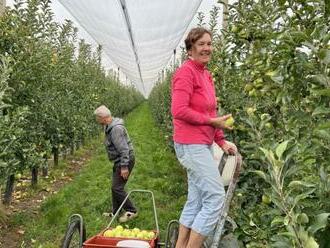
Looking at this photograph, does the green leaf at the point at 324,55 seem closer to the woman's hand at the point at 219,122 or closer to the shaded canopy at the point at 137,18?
the woman's hand at the point at 219,122

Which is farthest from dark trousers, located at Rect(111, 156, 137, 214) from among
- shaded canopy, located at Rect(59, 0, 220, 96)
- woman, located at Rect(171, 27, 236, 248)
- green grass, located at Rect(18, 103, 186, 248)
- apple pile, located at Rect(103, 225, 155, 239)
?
shaded canopy, located at Rect(59, 0, 220, 96)

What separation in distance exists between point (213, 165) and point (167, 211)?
139 inches

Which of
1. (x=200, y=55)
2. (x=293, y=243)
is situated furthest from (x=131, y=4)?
(x=293, y=243)

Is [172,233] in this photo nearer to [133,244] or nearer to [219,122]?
[133,244]

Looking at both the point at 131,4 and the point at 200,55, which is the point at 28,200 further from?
the point at 200,55

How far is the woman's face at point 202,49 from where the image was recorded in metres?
3.75

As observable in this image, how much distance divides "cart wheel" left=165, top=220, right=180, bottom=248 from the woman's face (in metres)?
1.36

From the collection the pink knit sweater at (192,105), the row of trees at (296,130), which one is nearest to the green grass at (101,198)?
the pink knit sweater at (192,105)

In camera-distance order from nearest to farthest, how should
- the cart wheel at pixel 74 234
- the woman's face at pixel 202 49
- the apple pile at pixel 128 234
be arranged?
the woman's face at pixel 202 49 < the cart wheel at pixel 74 234 < the apple pile at pixel 128 234

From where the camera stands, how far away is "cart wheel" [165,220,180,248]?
415 cm

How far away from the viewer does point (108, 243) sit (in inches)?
162

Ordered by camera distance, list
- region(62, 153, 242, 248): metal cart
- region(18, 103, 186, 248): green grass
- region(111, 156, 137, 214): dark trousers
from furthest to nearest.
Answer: region(111, 156, 137, 214): dark trousers, region(18, 103, 186, 248): green grass, region(62, 153, 242, 248): metal cart

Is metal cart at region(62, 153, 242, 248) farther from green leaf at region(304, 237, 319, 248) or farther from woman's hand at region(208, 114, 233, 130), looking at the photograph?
green leaf at region(304, 237, 319, 248)

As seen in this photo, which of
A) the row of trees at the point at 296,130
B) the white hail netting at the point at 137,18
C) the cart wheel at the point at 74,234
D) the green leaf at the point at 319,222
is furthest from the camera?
Answer: the white hail netting at the point at 137,18
